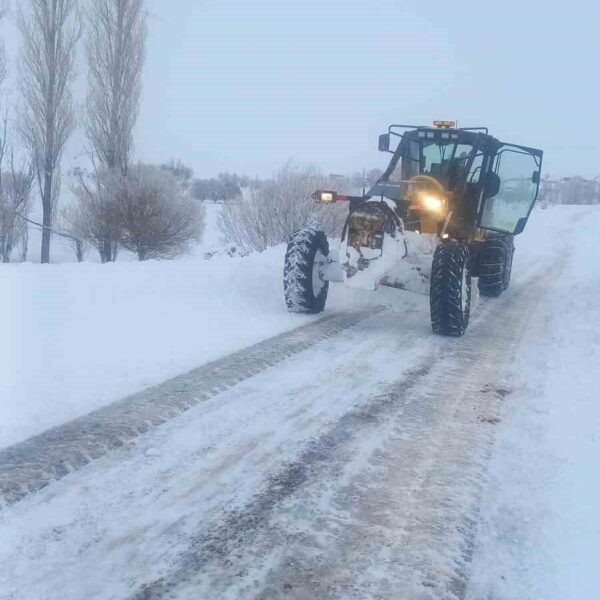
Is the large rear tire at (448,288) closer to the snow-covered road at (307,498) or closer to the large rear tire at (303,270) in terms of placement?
the snow-covered road at (307,498)

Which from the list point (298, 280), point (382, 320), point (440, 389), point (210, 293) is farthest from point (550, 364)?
point (210, 293)

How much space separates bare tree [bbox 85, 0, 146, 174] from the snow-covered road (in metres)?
19.7

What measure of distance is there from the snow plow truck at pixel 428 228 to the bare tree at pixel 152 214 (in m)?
16.6

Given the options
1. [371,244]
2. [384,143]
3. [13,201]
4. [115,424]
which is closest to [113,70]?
[13,201]

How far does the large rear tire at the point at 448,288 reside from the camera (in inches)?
261

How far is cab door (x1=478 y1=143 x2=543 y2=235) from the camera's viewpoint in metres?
8.63

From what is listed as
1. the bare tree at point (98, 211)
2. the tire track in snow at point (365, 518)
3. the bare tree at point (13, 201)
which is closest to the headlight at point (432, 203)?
the tire track in snow at point (365, 518)

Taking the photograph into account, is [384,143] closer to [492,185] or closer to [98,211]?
[492,185]

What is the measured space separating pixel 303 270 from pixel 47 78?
17.8 m

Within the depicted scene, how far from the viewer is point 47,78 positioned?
69.9ft

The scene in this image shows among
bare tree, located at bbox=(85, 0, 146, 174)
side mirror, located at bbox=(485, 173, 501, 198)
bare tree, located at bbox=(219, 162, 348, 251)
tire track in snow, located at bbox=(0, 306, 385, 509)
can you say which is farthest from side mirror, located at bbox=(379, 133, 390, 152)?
bare tree, located at bbox=(85, 0, 146, 174)

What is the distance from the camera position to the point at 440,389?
5039 mm

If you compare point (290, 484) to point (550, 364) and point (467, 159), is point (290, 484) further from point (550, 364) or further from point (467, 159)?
point (467, 159)

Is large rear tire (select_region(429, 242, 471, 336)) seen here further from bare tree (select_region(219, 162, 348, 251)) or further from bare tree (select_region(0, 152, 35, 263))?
bare tree (select_region(0, 152, 35, 263))
